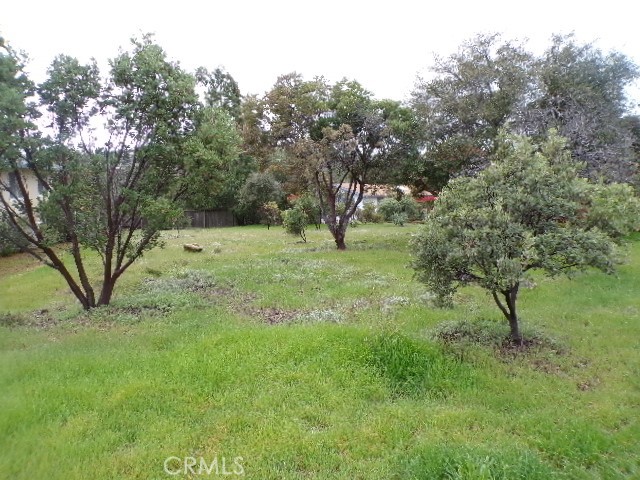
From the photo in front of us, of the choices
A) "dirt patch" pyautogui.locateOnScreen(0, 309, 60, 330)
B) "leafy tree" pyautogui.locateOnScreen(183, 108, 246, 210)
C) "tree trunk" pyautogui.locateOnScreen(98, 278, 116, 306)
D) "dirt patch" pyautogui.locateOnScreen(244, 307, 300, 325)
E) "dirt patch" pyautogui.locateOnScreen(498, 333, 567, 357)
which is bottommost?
"dirt patch" pyautogui.locateOnScreen(498, 333, 567, 357)

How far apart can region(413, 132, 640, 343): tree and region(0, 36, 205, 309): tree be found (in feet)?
19.1

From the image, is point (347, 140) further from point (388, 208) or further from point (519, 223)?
point (388, 208)

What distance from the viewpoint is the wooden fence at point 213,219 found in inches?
1859

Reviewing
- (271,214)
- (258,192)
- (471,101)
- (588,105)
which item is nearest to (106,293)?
(471,101)

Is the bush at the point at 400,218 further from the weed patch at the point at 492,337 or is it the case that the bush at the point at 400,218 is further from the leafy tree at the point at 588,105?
the weed patch at the point at 492,337

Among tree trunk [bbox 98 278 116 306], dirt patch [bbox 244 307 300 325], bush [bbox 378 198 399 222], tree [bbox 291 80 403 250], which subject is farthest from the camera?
bush [bbox 378 198 399 222]

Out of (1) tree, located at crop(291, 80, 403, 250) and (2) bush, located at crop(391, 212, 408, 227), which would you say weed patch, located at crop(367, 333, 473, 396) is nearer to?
(1) tree, located at crop(291, 80, 403, 250)

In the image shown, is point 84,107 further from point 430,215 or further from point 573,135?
point 573,135

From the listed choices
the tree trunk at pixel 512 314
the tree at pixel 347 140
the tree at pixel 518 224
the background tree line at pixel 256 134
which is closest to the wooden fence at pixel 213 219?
the background tree line at pixel 256 134

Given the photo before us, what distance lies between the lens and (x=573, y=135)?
1642 cm

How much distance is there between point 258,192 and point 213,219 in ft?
23.8

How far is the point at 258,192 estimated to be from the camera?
43.4 metres

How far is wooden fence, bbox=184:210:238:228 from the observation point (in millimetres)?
47219

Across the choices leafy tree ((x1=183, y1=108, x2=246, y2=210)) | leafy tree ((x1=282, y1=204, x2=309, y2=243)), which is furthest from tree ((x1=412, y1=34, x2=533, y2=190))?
leafy tree ((x1=183, y1=108, x2=246, y2=210))
